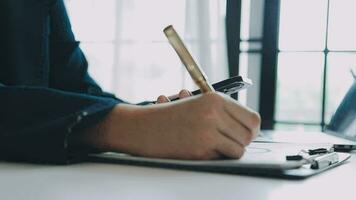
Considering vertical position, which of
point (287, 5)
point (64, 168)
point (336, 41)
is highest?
point (287, 5)

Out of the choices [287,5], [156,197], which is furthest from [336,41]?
[156,197]

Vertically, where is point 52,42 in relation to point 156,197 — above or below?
above

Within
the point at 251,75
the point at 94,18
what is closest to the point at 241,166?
the point at 251,75

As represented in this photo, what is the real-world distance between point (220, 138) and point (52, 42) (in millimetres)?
600

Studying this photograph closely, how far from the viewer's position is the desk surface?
1.26 feet

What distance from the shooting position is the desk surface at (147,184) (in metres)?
0.39

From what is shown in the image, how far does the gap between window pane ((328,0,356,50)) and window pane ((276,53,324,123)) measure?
0.25 feet

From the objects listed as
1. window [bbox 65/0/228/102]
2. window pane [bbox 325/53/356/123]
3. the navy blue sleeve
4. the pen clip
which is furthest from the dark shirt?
window pane [bbox 325/53/356/123]

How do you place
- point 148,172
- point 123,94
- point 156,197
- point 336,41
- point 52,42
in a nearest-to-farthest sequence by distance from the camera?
point 156,197 → point 148,172 → point 52,42 → point 336,41 → point 123,94

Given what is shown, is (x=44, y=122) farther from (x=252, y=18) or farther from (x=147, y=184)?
(x=252, y=18)

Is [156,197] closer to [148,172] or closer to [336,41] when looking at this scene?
[148,172]

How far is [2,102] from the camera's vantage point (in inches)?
23.1

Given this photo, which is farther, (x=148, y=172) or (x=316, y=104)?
(x=316, y=104)

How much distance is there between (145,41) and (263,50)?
17.6 inches
